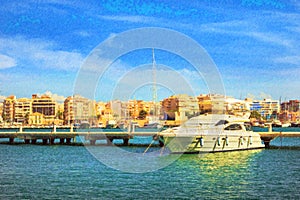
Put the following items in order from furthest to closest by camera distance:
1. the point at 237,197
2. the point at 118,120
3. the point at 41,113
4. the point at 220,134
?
the point at 41,113, the point at 118,120, the point at 220,134, the point at 237,197

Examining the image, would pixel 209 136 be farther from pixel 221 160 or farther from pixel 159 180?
pixel 159 180

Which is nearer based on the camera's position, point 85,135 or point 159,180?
point 159,180

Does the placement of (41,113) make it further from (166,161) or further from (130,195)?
(130,195)

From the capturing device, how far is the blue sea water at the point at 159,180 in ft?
70.4

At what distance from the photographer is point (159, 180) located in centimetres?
2569

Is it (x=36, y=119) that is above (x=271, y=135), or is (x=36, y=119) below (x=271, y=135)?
above

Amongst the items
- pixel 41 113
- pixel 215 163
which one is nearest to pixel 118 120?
pixel 41 113

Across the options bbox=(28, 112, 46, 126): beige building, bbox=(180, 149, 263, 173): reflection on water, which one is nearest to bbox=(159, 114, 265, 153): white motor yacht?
bbox=(180, 149, 263, 173): reflection on water

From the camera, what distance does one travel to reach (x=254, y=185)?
24000 mm

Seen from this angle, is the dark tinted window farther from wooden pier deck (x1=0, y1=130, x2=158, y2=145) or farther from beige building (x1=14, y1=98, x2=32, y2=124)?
beige building (x1=14, y1=98, x2=32, y2=124)

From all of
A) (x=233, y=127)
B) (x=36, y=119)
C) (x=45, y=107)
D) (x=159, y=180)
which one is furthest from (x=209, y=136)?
(x=45, y=107)

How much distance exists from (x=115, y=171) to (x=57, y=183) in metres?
5.91

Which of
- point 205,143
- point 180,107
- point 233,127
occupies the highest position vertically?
point 180,107

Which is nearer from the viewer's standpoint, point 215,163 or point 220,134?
point 215,163
